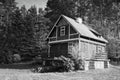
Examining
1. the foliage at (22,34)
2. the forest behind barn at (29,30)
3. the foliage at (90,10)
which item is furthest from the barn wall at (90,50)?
the foliage at (90,10)

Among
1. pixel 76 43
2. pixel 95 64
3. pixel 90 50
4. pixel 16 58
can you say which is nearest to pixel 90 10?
pixel 90 50

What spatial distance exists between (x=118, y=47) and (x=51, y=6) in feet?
79.2

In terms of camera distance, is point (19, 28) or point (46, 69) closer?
point (46, 69)

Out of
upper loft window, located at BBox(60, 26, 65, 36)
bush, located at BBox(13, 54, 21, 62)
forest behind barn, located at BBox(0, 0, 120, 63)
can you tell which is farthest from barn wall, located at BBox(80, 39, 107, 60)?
bush, located at BBox(13, 54, 21, 62)

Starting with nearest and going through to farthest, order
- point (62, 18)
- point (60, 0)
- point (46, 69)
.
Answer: point (46, 69) < point (62, 18) < point (60, 0)

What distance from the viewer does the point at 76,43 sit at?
2181 cm

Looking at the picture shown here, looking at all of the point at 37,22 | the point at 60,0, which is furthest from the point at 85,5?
the point at 37,22

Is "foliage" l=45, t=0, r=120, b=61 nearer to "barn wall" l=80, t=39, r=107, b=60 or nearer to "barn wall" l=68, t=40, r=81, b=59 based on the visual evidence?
"barn wall" l=80, t=39, r=107, b=60

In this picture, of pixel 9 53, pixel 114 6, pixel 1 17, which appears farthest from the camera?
pixel 114 6

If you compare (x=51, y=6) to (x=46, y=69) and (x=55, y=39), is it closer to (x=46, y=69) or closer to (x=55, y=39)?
(x=55, y=39)

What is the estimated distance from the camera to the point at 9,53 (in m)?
30.5

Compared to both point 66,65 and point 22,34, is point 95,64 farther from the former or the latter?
point 22,34

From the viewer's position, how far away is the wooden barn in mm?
21531

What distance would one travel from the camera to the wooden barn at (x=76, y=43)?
2153 cm
